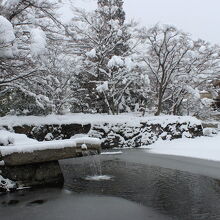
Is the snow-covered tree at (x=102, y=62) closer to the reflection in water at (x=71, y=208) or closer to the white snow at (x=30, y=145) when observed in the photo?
the white snow at (x=30, y=145)

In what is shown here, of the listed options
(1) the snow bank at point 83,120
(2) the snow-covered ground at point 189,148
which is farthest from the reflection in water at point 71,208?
(1) the snow bank at point 83,120

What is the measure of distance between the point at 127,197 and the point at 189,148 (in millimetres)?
7445

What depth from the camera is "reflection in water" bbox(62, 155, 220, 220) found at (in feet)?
14.6

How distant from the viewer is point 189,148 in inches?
470

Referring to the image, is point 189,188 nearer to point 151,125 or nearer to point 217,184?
point 217,184

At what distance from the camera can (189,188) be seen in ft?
18.9

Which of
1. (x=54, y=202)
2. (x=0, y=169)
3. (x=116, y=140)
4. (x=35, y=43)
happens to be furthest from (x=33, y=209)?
(x=116, y=140)

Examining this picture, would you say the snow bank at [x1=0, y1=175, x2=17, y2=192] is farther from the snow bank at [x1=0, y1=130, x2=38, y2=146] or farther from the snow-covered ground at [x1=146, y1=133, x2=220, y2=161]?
the snow-covered ground at [x1=146, y1=133, x2=220, y2=161]

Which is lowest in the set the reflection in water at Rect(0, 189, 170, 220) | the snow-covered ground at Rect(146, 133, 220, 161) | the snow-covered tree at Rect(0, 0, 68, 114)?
the reflection in water at Rect(0, 189, 170, 220)

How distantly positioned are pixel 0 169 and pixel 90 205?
187cm

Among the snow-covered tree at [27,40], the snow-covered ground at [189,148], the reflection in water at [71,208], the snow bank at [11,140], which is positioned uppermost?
the snow-covered tree at [27,40]

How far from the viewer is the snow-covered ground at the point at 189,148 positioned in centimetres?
1024

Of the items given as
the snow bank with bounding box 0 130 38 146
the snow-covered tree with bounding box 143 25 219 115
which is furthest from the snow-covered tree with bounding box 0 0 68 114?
the snow-covered tree with bounding box 143 25 219 115

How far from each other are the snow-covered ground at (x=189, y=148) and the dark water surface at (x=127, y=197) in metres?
2.50
